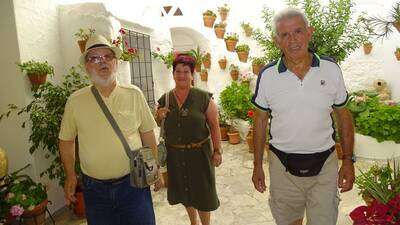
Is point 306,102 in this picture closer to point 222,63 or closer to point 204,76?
point 222,63

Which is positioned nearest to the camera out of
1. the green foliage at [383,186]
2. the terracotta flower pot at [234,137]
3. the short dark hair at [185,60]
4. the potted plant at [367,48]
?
the green foliage at [383,186]

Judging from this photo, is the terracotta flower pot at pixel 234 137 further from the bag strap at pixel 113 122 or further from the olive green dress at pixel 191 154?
the bag strap at pixel 113 122

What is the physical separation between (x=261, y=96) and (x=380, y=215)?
1011 millimetres

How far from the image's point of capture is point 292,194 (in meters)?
2.28

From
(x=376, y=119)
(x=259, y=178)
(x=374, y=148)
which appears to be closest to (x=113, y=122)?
(x=259, y=178)

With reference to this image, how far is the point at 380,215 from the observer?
6.32ft

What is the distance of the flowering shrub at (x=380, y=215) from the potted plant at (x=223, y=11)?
6899mm

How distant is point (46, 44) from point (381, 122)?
5088mm

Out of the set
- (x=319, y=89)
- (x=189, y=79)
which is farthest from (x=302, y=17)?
(x=189, y=79)

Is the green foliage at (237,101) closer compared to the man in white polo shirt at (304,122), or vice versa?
the man in white polo shirt at (304,122)

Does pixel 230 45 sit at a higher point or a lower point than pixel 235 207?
higher

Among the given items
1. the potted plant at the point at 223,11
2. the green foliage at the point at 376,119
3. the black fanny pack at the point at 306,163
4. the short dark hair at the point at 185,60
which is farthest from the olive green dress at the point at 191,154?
the potted plant at the point at 223,11

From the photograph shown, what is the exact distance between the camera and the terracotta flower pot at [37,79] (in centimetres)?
376

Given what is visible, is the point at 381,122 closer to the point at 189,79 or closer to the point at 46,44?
the point at 189,79
